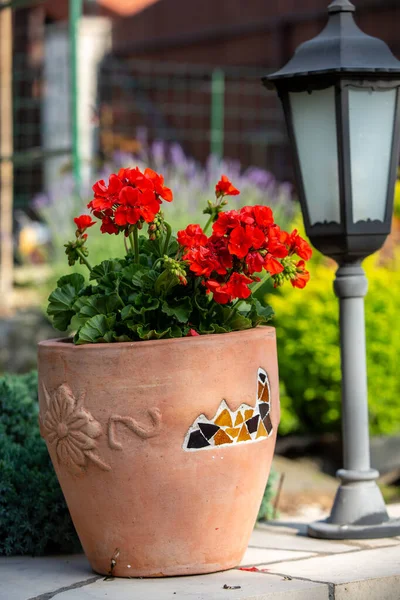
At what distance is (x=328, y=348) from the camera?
6020 mm

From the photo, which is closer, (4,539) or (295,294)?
(4,539)

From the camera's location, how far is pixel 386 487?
602 centimetres

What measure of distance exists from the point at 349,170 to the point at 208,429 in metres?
1.13

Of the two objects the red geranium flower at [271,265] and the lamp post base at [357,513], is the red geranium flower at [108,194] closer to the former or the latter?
the red geranium flower at [271,265]

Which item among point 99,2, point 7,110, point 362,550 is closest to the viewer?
point 362,550

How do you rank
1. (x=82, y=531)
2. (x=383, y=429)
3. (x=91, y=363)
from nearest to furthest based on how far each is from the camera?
(x=91, y=363), (x=82, y=531), (x=383, y=429)

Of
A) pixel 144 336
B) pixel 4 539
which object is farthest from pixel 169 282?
pixel 4 539

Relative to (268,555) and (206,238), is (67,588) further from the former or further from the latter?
(206,238)

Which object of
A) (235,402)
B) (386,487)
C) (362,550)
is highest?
(235,402)

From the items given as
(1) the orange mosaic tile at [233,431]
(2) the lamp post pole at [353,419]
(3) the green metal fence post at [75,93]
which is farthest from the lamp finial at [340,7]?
(3) the green metal fence post at [75,93]

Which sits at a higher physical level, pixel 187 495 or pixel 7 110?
pixel 7 110

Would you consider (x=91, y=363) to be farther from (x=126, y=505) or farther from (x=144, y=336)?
(x=126, y=505)

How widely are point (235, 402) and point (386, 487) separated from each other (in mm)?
3452

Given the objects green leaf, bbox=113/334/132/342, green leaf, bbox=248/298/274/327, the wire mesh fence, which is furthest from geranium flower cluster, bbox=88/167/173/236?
the wire mesh fence
